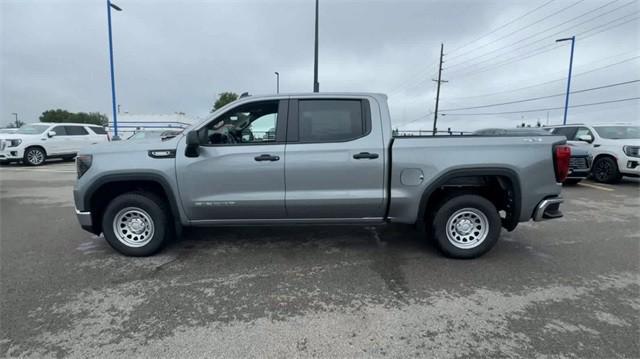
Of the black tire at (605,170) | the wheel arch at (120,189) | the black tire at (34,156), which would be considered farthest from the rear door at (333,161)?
the black tire at (34,156)

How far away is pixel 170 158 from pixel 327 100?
1915mm

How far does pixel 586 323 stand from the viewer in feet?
8.77

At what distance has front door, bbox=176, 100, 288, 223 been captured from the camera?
3715mm

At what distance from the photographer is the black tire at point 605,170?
9.66 metres

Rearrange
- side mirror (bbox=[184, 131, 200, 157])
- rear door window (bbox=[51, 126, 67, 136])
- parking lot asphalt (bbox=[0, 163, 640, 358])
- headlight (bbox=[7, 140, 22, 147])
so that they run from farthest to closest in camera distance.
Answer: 1. rear door window (bbox=[51, 126, 67, 136])
2. headlight (bbox=[7, 140, 22, 147])
3. side mirror (bbox=[184, 131, 200, 157])
4. parking lot asphalt (bbox=[0, 163, 640, 358])

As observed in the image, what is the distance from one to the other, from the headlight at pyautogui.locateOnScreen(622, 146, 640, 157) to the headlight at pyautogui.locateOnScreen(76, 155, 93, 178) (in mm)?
12514

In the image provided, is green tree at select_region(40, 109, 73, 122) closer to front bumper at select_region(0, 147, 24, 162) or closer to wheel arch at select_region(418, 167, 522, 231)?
front bumper at select_region(0, 147, 24, 162)

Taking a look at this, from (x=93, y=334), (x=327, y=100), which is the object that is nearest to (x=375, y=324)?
(x=93, y=334)

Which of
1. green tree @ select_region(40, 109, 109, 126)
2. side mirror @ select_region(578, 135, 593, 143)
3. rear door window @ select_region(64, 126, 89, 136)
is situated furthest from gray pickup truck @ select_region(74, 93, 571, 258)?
green tree @ select_region(40, 109, 109, 126)

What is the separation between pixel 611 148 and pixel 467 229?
8.95 meters

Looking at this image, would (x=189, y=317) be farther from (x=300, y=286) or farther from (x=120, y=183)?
(x=120, y=183)

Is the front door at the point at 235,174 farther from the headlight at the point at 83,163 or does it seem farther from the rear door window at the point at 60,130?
the rear door window at the point at 60,130

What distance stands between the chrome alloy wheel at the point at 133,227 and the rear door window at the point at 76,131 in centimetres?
1515

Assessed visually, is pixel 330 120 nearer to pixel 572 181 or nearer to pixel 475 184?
pixel 475 184
